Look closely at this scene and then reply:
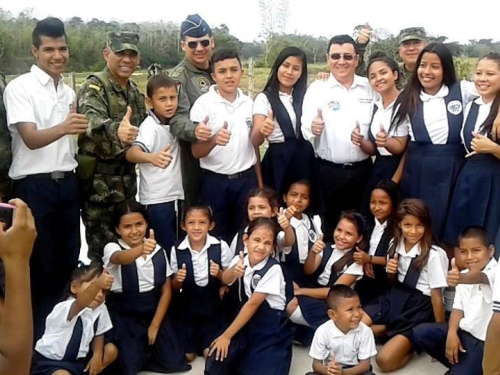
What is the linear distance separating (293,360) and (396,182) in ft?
4.43

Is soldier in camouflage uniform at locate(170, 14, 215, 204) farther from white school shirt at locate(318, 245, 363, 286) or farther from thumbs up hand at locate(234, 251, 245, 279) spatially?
white school shirt at locate(318, 245, 363, 286)

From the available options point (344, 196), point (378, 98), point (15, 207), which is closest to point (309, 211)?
point (344, 196)

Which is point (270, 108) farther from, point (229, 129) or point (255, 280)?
point (255, 280)

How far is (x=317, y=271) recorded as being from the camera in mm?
3838

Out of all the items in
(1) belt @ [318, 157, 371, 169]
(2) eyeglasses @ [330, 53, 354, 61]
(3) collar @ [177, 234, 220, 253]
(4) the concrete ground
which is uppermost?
(2) eyeglasses @ [330, 53, 354, 61]

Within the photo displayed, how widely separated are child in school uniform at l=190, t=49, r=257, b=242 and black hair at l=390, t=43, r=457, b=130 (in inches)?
38.5

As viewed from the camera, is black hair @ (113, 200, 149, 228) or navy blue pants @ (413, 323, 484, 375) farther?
Answer: black hair @ (113, 200, 149, 228)

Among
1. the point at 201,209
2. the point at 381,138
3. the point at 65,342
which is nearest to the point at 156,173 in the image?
the point at 201,209

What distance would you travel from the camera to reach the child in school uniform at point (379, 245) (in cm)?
370

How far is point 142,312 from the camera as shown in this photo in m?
3.52

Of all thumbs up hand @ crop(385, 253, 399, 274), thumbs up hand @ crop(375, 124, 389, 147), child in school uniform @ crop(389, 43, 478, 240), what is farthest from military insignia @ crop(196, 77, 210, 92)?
thumbs up hand @ crop(385, 253, 399, 274)

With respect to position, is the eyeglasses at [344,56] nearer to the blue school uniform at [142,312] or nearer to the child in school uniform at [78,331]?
the blue school uniform at [142,312]

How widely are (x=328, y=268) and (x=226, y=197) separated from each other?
80cm

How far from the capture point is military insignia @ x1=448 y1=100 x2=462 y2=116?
3.66 metres
